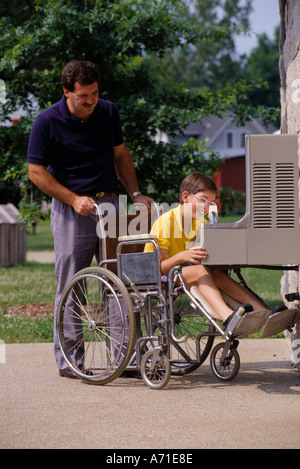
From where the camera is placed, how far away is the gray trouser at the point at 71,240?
5266 mm

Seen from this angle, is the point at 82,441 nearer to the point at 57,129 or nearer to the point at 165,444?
the point at 165,444

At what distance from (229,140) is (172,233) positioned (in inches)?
2178

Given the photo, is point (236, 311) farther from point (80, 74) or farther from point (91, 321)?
point (80, 74)

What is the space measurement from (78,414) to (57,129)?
6.37ft

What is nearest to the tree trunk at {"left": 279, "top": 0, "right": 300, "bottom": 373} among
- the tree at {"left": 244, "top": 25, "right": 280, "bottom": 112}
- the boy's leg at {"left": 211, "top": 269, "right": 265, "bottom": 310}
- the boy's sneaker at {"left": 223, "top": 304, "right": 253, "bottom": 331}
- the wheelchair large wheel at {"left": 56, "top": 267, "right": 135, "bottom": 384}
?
the boy's leg at {"left": 211, "top": 269, "right": 265, "bottom": 310}

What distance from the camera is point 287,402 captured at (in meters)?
4.26

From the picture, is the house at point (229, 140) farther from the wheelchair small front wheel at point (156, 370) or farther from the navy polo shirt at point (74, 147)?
the wheelchair small front wheel at point (156, 370)

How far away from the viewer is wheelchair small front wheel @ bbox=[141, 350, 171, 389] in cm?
470

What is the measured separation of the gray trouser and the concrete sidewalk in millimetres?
523

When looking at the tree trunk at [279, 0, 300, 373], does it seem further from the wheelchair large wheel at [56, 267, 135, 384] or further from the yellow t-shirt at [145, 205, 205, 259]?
the wheelchair large wheel at [56, 267, 135, 384]

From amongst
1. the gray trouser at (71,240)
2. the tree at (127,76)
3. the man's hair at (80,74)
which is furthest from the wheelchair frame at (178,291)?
the tree at (127,76)

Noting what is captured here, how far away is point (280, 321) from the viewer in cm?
449

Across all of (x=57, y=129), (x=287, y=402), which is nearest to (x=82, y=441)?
(x=287, y=402)

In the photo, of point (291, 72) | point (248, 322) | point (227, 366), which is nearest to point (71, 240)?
point (227, 366)
